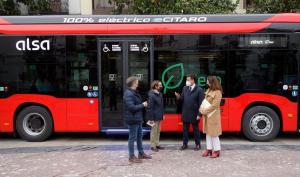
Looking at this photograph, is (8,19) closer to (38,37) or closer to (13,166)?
(38,37)

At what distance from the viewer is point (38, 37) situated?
35.9 ft

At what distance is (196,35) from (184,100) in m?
1.89

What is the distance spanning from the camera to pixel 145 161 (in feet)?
28.7

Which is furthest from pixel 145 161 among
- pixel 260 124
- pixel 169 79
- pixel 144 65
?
pixel 260 124

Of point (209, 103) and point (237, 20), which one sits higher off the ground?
point (237, 20)

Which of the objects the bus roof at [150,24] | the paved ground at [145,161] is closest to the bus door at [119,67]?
the bus roof at [150,24]

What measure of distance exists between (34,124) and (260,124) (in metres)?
5.48

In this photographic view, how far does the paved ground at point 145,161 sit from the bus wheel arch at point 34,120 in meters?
0.23

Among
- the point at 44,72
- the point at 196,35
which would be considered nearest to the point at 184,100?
the point at 196,35

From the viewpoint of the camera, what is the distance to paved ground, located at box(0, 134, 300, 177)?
7980mm

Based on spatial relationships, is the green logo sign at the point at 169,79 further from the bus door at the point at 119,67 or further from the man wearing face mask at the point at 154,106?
the man wearing face mask at the point at 154,106

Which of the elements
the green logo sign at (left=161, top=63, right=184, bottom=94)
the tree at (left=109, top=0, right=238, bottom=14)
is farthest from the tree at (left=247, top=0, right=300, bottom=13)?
the green logo sign at (left=161, top=63, right=184, bottom=94)

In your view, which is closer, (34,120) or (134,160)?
(134,160)

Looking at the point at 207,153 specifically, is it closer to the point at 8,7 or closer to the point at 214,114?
the point at 214,114
